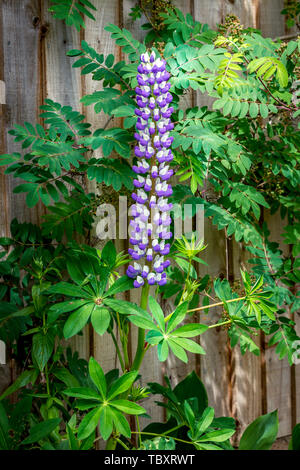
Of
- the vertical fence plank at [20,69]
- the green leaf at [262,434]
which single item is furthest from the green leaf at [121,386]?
the vertical fence plank at [20,69]

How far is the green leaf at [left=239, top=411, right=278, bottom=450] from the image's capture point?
179 centimetres

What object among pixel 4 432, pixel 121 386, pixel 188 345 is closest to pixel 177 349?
pixel 188 345

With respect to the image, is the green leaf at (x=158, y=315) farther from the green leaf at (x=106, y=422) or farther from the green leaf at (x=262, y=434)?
the green leaf at (x=262, y=434)

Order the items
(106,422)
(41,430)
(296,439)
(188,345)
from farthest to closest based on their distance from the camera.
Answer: (296,439) → (41,430) → (188,345) → (106,422)

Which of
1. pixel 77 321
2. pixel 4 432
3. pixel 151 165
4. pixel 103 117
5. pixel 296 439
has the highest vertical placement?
pixel 103 117

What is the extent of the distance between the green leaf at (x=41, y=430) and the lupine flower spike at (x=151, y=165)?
48 centimetres

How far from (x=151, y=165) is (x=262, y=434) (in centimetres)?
101

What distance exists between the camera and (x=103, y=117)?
85.1 inches

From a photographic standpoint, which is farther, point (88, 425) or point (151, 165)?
point (151, 165)

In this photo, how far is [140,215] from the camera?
1.56 metres

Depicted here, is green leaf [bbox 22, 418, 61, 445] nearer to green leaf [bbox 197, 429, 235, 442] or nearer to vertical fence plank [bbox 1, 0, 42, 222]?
green leaf [bbox 197, 429, 235, 442]

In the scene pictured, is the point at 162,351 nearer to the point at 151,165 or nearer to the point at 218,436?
the point at 218,436

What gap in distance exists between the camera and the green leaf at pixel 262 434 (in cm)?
179

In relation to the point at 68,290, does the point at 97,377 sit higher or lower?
lower
